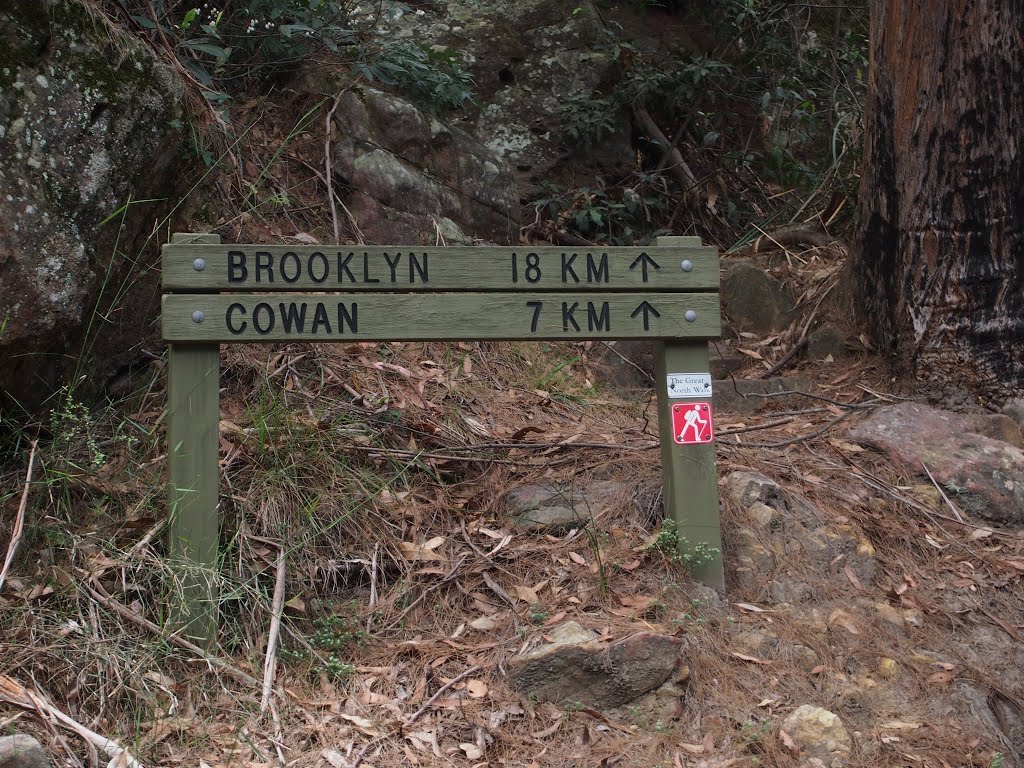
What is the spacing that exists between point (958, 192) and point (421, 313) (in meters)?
3.10

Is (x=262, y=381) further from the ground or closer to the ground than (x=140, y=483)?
further from the ground

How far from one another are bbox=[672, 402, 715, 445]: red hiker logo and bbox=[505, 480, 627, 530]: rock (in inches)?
19.2

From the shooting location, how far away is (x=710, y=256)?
3.79 m

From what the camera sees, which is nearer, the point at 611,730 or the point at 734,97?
the point at 611,730

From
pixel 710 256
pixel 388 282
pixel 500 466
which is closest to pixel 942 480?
pixel 710 256

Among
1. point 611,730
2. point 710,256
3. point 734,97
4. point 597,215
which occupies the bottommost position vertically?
point 611,730

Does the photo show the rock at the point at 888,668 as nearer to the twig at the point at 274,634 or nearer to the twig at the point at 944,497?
the twig at the point at 944,497

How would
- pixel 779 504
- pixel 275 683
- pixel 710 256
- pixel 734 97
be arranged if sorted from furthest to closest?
pixel 734 97, pixel 779 504, pixel 710 256, pixel 275 683

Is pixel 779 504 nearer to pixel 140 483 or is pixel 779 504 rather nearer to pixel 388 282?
pixel 388 282

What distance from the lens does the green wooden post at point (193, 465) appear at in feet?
10.9

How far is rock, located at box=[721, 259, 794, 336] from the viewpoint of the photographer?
21.6 feet

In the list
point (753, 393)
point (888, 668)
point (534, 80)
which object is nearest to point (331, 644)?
point (888, 668)

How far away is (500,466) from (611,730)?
1541mm

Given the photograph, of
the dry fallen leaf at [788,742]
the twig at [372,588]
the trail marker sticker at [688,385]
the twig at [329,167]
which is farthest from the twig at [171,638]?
the twig at [329,167]
